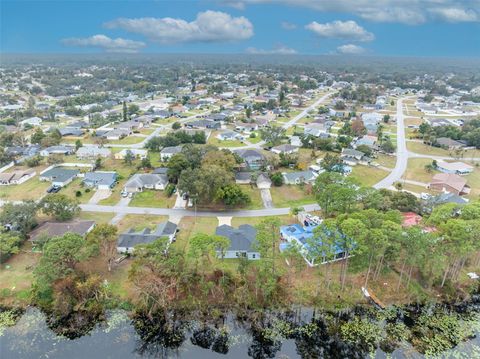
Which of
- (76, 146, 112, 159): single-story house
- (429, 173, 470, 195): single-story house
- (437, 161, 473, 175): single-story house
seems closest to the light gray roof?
(76, 146, 112, 159): single-story house

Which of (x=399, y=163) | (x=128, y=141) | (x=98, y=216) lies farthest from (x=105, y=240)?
(x=399, y=163)

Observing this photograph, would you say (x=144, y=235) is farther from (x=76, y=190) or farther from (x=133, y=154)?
(x=133, y=154)

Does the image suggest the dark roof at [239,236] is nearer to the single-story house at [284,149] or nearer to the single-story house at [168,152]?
the single-story house at [168,152]

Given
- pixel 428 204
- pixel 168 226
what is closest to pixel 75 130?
pixel 168 226

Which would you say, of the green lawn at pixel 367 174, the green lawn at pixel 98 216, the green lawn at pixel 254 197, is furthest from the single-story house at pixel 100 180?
the green lawn at pixel 367 174

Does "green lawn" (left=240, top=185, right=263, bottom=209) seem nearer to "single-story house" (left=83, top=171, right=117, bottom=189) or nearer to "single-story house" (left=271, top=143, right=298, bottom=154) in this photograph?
"single-story house" (left=271, top=143, right=298, bottom=154)

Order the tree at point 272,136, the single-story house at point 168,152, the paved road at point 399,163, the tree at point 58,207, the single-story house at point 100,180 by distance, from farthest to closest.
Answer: the tree at point 272,136 → the single-story house at point 168,152 → the paved road at point 399,163 → the single-story house at point 100,180 → the tree at point 58,207
